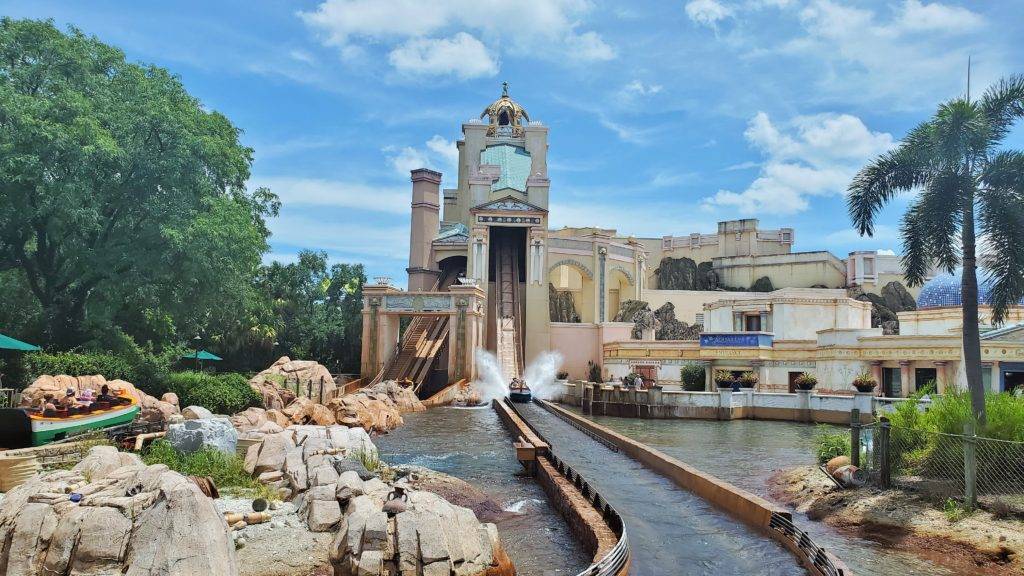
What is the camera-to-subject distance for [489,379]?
4253cm

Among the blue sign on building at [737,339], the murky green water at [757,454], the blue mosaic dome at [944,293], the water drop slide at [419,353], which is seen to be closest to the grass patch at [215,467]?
the murky green water at [757,454]

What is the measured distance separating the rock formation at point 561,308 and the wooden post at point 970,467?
152 ft

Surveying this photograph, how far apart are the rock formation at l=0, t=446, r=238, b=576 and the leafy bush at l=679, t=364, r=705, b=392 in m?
30.9

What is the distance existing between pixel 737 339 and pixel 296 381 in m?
21.5

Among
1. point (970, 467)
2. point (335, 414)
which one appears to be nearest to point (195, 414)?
point (335, 414)

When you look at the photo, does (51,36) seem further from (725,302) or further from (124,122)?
(725,302)

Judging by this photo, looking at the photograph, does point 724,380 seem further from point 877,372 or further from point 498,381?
point 498,381

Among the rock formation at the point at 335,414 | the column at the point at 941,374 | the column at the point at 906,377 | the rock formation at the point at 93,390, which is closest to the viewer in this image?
the rock formation at the point at 93,390

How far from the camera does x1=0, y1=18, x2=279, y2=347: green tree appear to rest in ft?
69.4

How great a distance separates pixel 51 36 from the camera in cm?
2336

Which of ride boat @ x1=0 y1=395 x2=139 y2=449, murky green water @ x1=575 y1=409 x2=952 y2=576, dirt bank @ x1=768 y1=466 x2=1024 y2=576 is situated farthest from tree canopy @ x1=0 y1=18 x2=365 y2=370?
dirt bank @ x1=768 y1=466 x2=1024 y2=576

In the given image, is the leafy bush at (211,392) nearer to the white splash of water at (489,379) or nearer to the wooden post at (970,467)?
the white splash of water at (489,379)

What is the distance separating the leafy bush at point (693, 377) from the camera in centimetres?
3722

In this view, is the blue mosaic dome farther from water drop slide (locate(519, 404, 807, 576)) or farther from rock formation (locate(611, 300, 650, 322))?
water drop slide (locate(519, 404, 807, 576))
